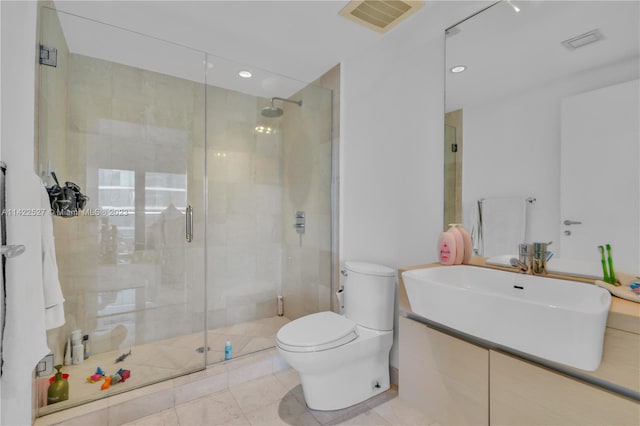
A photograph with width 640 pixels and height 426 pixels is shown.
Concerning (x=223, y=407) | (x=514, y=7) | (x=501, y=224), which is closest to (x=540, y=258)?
Answer: (x=501, y=224)

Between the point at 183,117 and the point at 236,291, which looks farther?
the point at 236,291

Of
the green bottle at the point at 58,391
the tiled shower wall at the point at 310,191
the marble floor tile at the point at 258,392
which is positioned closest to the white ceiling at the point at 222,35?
the tiled shower wall at the point at 310,191

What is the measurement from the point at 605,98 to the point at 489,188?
1.87 feet

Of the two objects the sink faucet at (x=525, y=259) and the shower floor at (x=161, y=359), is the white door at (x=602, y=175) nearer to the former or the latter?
the sink faucet at (x=525, y=259)

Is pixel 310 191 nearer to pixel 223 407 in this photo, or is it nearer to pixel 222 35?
pixel 222 35

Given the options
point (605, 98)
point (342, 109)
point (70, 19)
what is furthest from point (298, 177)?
point (605, 98)

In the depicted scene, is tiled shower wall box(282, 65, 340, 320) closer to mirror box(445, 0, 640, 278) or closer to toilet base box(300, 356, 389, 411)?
toilet base box(300, 356, 389, 411)

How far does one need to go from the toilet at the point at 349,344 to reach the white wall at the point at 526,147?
0.68 meters

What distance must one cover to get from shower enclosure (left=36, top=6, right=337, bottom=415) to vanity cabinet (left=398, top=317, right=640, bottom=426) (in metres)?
1.04

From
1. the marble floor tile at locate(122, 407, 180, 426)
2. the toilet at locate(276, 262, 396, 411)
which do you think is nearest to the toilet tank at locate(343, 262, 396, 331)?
the toilet at locate(276, 262, 396, 411)

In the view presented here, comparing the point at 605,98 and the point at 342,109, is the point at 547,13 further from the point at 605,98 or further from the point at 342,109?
the point at 342,109

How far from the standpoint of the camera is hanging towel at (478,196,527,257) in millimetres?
Answer: 1508

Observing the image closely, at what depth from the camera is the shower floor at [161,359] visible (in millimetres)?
1713

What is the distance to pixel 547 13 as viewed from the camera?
139 cm
